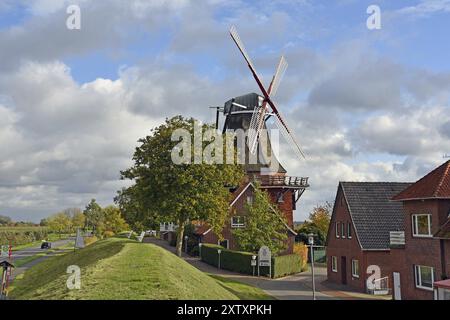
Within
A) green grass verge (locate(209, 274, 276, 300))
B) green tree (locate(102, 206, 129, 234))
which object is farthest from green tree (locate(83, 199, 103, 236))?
green grass verge (locate(209, 274, 276, 300))

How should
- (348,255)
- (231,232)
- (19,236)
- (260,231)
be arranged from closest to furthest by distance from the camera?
(348,255)
(260,231)
(231,232)
(19,236)

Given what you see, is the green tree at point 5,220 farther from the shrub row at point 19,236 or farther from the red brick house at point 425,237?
the red brick house at point 425,237

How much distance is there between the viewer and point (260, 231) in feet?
141

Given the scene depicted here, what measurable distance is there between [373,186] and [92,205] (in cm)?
9447

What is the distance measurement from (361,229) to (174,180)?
1452 cm

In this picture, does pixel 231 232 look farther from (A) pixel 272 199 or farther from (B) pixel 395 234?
(B) pixel 395 234

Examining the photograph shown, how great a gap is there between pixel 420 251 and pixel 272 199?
28.7 metres

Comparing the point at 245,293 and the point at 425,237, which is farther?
the point at 425,237

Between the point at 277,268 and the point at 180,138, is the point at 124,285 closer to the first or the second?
the point at 180,138

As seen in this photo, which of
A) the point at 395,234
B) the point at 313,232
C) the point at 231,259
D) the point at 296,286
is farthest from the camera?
the point at 313,232

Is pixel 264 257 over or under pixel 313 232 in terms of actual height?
under

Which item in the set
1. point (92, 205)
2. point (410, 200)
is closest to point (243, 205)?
point (410, 200)

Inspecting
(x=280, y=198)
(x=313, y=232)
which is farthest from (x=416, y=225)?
(x=313, y=232)

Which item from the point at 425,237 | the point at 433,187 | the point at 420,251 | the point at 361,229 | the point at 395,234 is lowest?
the point at 420,251
